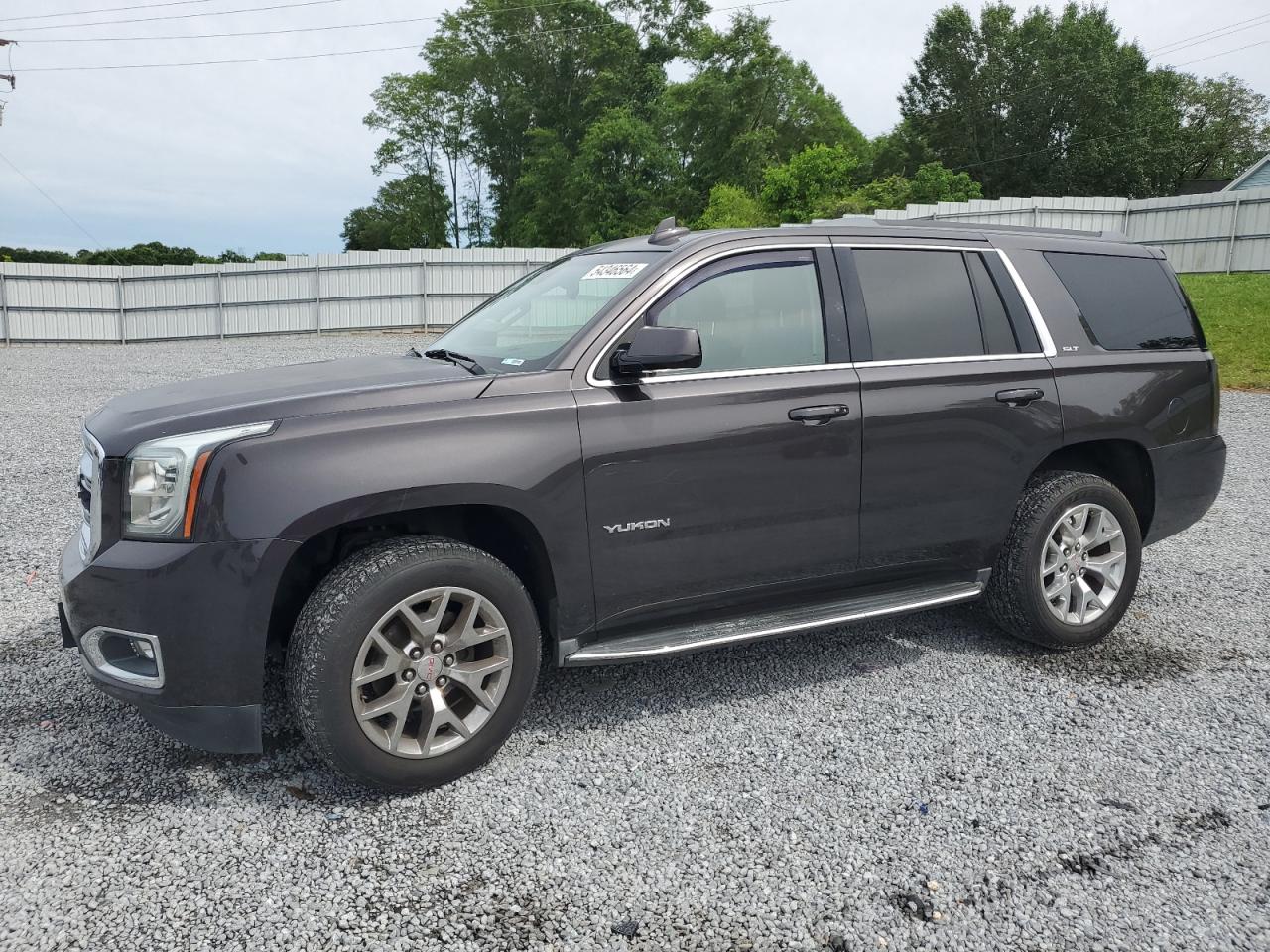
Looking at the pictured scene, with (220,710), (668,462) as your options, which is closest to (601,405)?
(668,462)

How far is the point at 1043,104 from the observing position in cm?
5884

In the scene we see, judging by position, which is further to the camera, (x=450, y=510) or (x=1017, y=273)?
(x=1017, y=273)

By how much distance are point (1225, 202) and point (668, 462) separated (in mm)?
23967

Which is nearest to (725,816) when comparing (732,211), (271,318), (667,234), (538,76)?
(667,234)

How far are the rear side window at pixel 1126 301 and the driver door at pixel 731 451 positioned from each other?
140 cm

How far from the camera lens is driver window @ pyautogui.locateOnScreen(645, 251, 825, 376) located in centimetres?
376

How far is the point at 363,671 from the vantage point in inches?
123

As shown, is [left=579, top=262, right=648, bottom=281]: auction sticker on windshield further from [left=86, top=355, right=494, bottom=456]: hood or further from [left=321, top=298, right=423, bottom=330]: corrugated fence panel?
[left=321, top=298, right=423, bottom=330]: corrugated fence panel

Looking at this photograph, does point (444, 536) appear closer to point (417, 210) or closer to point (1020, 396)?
point (1020, 396)

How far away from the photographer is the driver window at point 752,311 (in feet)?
12.3

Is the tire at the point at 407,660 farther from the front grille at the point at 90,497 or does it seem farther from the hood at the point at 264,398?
the front grille at the point at 90,497

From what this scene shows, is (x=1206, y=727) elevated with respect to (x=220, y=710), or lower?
lower

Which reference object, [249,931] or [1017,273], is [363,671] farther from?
[1017,273]

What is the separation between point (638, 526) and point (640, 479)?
0.17 metres
